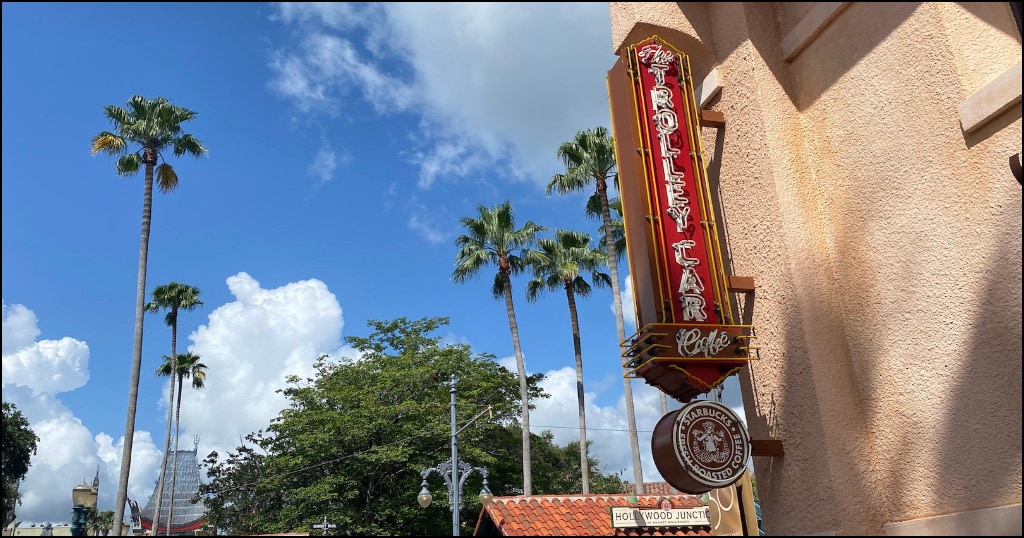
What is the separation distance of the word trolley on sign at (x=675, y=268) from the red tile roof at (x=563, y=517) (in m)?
10.0

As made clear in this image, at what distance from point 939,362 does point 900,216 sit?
1.29 m

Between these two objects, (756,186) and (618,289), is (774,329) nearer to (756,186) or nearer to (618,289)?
(756,186)

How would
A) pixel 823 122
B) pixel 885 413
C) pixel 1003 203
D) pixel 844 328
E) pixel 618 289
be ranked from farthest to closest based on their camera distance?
pixel 618 289 < pixel 823 122 < pixel 844 328 < pixel 885 413 < pixel 1003 203

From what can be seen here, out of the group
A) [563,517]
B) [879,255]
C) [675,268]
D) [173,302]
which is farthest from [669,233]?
[173,302]

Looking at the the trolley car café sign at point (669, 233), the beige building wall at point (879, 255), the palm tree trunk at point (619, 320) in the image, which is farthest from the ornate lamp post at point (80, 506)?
the palm tree trunk at point (619, 320)

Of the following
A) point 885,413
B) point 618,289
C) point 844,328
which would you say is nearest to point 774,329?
point 844,328

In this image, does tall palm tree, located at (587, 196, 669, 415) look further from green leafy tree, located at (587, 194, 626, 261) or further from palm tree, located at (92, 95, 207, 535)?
palm tree, located at (92, 95, 207, 535)

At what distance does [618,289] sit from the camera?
101ft

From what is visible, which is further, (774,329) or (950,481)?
(774,329)

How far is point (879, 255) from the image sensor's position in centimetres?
645

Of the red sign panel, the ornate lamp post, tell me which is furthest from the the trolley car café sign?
the ornate lamp post

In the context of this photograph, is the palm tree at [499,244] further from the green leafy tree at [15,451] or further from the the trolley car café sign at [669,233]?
the green leafy tree at [15,451]

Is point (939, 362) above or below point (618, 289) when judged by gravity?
below

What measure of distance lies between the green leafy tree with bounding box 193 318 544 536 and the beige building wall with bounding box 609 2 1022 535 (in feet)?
86.8
